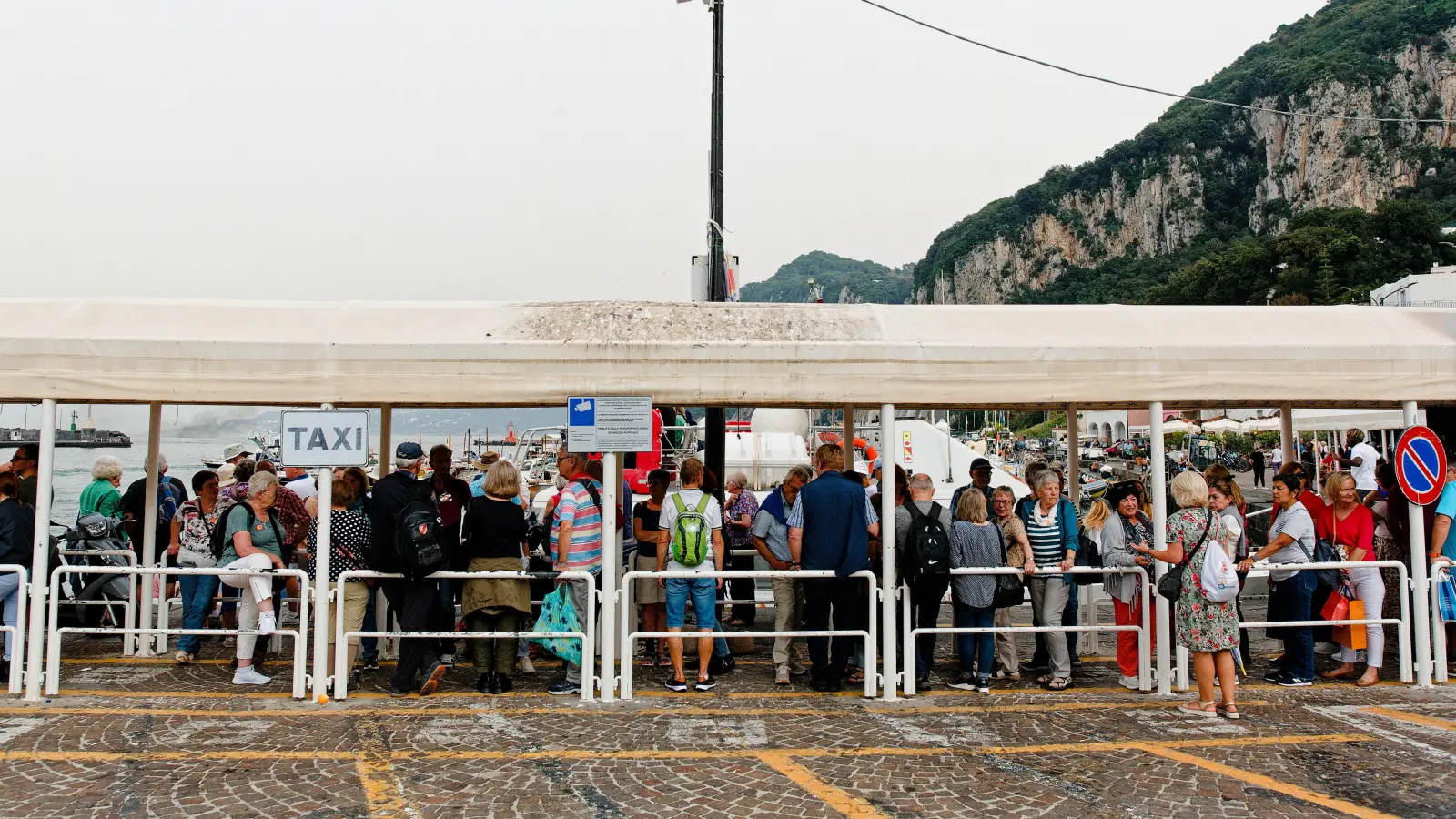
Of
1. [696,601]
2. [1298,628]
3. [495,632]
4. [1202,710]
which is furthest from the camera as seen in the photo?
[1298,628]

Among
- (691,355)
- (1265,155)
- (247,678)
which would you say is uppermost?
(1265,155)

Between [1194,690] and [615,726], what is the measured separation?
4.59 metres

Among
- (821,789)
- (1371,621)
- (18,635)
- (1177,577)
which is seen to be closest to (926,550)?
(1177,577)

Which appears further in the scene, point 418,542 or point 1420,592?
point 1420,592

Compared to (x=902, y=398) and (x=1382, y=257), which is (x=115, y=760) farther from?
(x=1382, y=257)

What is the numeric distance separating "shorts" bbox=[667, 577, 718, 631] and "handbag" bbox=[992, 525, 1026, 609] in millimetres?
2236

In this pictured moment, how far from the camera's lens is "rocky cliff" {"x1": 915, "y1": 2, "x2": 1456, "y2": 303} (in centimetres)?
12388

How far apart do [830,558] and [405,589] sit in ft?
10.6

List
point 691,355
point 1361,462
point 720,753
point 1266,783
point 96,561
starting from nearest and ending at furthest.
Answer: point 1266,783 → point 720,753 → point 691,355 → point 96,561 → point 1361,462

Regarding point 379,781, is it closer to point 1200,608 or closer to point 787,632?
point 787,632

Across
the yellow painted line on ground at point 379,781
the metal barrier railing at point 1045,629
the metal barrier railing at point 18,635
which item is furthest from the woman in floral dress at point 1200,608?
the metal barrier railing at point 18,635

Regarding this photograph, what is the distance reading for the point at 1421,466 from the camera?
24.1ft

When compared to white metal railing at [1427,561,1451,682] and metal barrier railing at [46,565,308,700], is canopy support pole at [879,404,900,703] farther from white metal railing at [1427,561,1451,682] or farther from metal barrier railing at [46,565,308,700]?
white metal railing at [1427,561,1451,682]

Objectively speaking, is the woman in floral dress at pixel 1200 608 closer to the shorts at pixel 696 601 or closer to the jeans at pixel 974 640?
the jeans at pixel 974 640
